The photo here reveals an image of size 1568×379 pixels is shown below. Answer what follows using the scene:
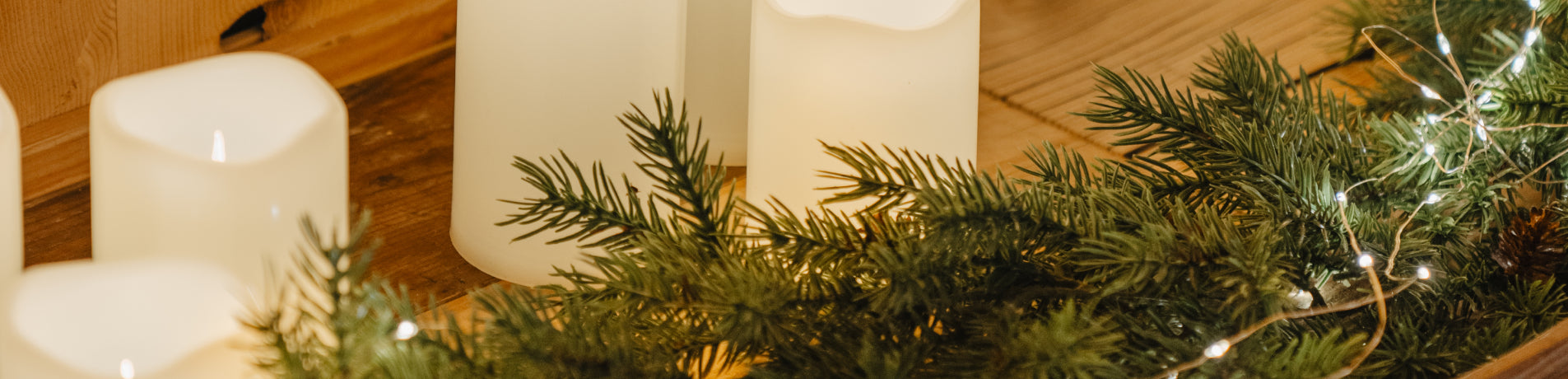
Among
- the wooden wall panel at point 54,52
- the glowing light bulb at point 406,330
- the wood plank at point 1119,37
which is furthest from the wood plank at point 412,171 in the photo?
the wood plank at point 1119,37

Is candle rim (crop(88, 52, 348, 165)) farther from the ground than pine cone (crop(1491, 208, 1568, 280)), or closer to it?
farther from the ground

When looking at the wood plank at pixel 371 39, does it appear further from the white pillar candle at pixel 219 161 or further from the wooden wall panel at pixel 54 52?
the white pillar candle at pixel 219 161

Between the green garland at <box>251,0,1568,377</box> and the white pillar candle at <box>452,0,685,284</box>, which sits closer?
the green garland at <box>251,0,1568,377</box>

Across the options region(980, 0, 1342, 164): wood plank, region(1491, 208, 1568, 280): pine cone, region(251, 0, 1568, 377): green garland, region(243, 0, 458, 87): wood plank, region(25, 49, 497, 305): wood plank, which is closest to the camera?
region(251, 0, 1568, 377): green garland

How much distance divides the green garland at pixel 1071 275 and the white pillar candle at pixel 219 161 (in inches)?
1.1

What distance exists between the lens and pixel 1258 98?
1.69ft

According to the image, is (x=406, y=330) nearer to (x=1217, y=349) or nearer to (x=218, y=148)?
(x=218, y=148)

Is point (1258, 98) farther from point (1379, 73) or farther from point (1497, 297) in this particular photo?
point (1379, 73)

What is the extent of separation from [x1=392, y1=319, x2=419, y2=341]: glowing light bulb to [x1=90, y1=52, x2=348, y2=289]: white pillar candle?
9cm

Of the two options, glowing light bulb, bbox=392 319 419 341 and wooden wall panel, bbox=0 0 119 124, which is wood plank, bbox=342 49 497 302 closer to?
wooden wall panel, bbox=0 0 119 124

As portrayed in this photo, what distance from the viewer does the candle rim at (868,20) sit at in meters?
0.52

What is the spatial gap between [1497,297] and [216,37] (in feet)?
2.02

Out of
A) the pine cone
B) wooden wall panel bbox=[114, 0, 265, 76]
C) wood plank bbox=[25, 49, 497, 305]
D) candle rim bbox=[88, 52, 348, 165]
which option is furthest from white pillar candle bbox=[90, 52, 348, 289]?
the pine cone

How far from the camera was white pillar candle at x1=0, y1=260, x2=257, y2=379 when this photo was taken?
1.19 ft
